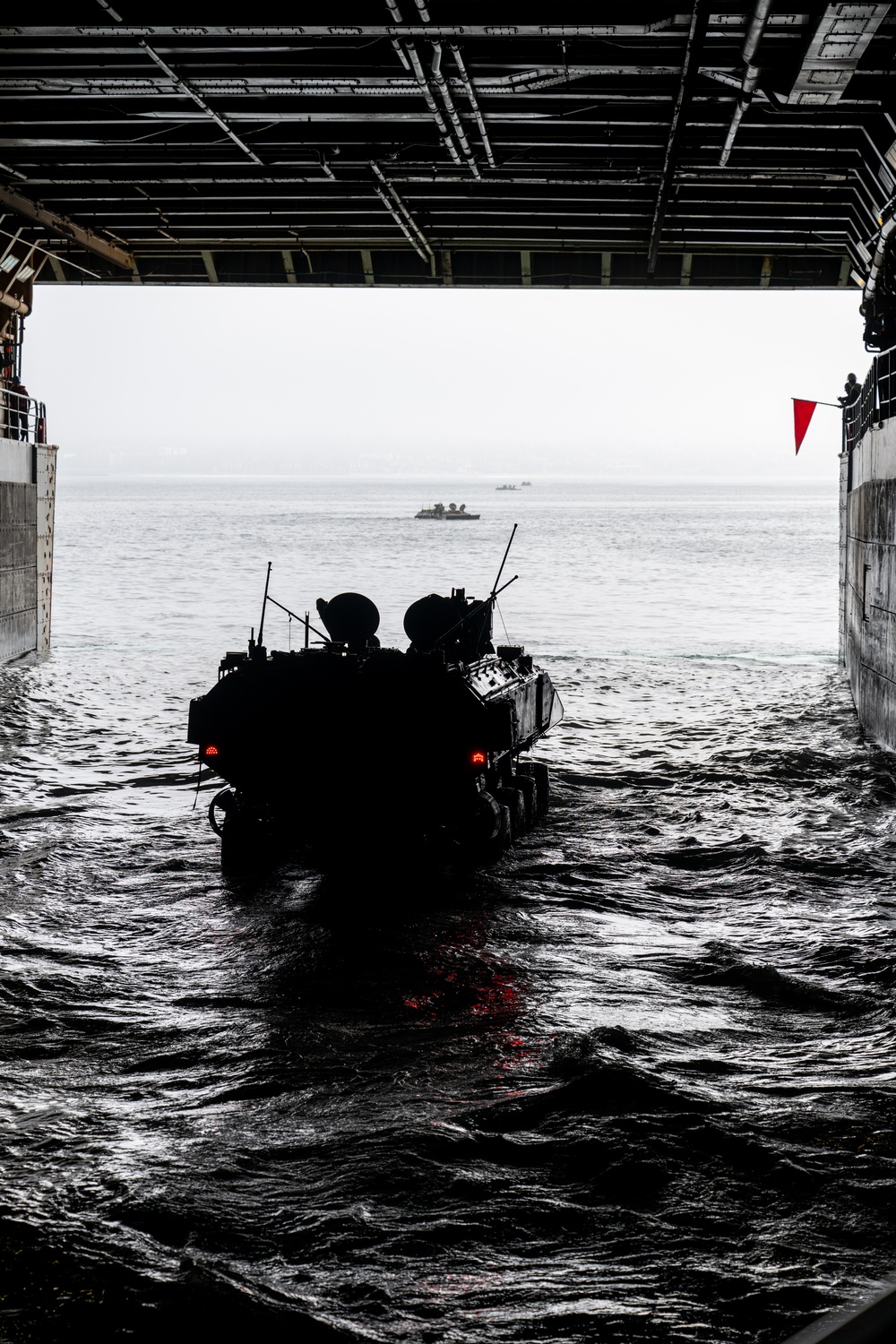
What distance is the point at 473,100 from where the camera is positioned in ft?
43.0

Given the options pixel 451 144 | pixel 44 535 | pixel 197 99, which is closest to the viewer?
pixel 197 99

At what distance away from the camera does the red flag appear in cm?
2291

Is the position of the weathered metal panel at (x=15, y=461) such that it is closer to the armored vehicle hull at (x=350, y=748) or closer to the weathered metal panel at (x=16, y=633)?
the weathered metal panel at (x=16, y=633)

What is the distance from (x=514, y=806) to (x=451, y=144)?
780cm

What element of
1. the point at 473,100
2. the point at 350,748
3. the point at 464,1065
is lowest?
the point at 464,1065

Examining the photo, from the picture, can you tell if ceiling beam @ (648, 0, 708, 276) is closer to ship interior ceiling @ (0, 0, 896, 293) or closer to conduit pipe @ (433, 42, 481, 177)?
ship interior ceiling @ (0, 0, 896, 293)

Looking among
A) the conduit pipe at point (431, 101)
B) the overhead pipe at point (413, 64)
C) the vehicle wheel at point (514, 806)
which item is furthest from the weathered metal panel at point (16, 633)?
the vehicle wheel at point (514, 806)

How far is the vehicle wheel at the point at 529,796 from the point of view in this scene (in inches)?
471

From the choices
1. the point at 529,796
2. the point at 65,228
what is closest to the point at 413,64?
the point at 529,796

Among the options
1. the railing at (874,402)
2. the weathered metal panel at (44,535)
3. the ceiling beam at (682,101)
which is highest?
the ceiling beam at (682,101)

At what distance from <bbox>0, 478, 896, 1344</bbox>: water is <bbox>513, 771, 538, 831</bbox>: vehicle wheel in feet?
1.24

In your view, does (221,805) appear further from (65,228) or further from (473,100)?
(65,228)

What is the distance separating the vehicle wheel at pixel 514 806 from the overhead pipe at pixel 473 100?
6664 mm

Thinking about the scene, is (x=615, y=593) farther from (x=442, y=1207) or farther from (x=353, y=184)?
(x=442, y=1207)
